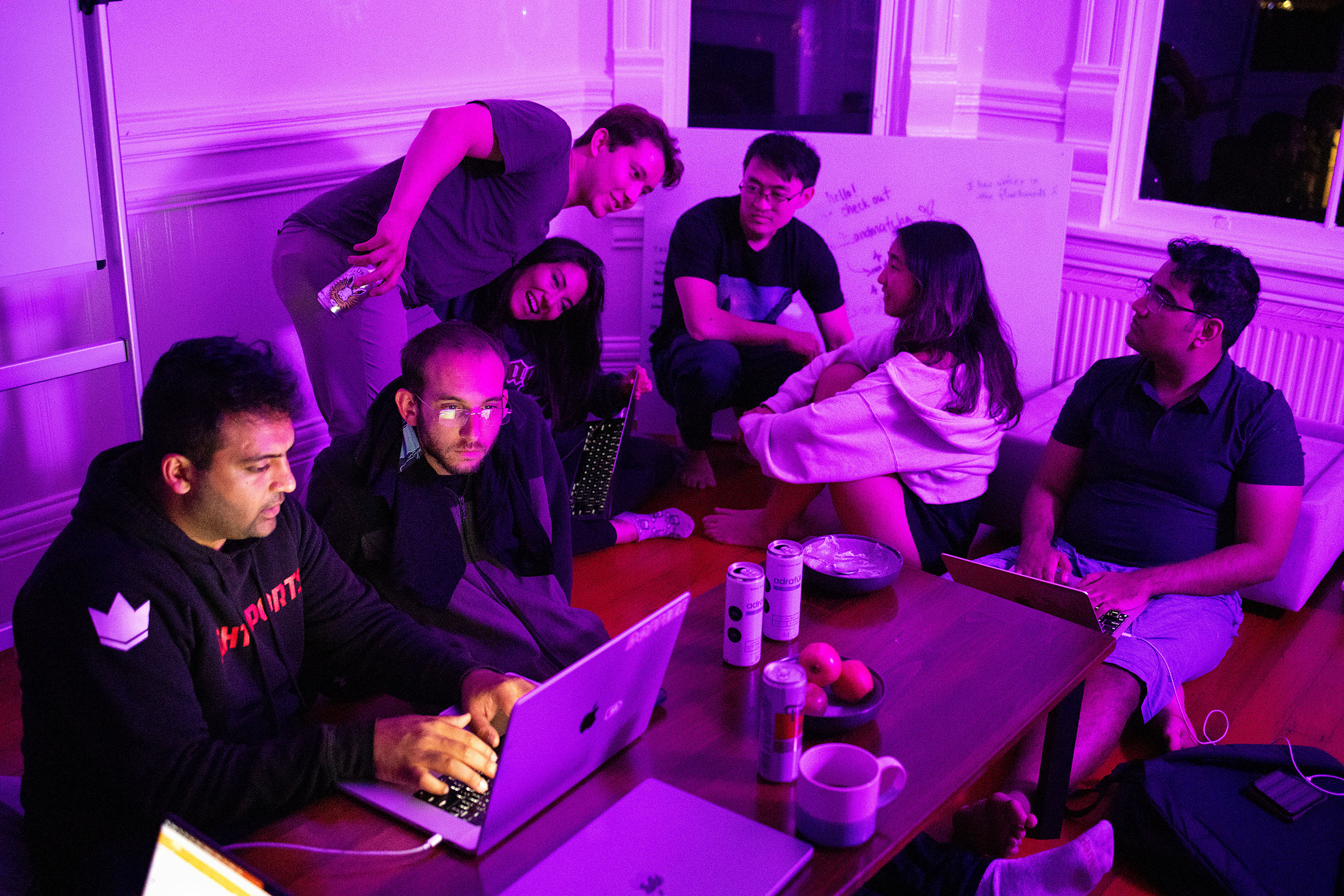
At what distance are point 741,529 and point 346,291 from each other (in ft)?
4.38

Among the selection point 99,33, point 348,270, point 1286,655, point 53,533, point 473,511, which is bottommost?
point 1286,655

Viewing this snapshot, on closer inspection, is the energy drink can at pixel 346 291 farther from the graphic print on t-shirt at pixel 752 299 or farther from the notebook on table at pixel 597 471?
the graphic print on t-shirt at pixel 752 299

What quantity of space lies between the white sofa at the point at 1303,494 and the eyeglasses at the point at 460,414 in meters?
1.63

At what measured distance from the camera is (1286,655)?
2824 millimetres

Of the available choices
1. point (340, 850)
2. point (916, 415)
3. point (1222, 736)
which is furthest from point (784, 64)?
point (340, 850)

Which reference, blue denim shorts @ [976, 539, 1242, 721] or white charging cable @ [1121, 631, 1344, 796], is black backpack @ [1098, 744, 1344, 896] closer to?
white charging cable @ [1121, 631, 1344, 796]

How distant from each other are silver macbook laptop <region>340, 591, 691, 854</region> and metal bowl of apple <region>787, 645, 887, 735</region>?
9.2 inches

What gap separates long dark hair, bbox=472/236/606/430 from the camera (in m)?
3.06

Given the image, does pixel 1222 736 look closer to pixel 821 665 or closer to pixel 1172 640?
pixel 1172 640

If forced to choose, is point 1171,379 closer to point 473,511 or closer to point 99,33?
point 473,511

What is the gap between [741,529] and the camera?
10.9ft

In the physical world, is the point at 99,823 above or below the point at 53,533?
above

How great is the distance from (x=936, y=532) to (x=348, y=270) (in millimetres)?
1567

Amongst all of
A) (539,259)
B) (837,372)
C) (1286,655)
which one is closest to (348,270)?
(539,259)
